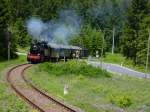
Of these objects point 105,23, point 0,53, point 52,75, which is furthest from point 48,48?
point 105,23

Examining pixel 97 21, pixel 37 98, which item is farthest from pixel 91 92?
pixel 97 21

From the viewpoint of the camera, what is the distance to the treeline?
7925 cm

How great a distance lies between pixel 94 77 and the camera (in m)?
44.6

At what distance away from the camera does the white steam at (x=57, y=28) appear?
334 ft

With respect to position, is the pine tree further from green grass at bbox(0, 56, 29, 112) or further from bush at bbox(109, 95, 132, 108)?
bush at bbox(109, 95, 132, 108)

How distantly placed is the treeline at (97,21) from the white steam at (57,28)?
7.46 ft

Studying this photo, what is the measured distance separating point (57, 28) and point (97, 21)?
2714 cm

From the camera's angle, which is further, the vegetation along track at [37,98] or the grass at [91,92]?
the grass at [91,92]

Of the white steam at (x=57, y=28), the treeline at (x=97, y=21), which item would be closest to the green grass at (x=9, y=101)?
the treeline at (x=97, y=21)

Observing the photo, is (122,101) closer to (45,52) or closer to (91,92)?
(91,92)

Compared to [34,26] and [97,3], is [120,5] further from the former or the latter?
[34,26]

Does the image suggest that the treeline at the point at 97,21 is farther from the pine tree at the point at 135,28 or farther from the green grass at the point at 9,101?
the green grass at the point at 9,101

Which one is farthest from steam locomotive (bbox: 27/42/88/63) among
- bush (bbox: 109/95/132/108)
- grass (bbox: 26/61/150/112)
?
bush (bbox: 109/95/132/108)

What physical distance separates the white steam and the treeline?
228 cm
